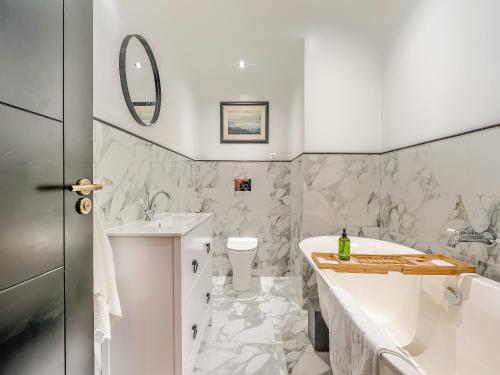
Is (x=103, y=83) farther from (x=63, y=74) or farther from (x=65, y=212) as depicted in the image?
(x=65, y=212)

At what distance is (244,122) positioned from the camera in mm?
3492

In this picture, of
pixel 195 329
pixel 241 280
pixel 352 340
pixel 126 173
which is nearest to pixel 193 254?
pixel 195 329

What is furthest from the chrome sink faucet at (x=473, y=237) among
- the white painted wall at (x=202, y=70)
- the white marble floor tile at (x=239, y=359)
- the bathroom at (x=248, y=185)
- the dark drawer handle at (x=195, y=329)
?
the white painted wall at (x=202, y=70)

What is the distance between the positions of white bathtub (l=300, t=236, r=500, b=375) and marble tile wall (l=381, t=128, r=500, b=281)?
0.67 ft

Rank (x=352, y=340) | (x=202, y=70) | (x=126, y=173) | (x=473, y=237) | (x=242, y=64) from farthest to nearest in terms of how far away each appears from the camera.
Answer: (x=202, y=70) < (x=242, y=64) < (x=126, y=173) < (x=473, y=237) < (x=352, y=340)

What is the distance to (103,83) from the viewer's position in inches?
52.9

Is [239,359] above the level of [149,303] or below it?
below

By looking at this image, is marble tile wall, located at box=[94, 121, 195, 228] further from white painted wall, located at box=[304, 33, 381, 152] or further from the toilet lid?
white painted wall, located at box=[304, 33, 381, 152]

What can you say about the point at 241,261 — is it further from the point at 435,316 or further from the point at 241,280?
the point at 435,316

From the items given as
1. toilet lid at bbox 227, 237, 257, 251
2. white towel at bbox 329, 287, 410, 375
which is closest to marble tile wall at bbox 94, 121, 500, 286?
toilet lid at bbox 227, 237, 257, 251

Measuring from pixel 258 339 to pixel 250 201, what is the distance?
1.74 meters

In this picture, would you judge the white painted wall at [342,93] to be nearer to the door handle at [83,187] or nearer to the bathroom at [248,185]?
the bathroom at [248,185]

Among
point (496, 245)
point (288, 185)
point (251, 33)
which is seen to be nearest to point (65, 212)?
point (496, 245)

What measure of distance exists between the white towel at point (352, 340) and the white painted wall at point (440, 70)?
123 cm
